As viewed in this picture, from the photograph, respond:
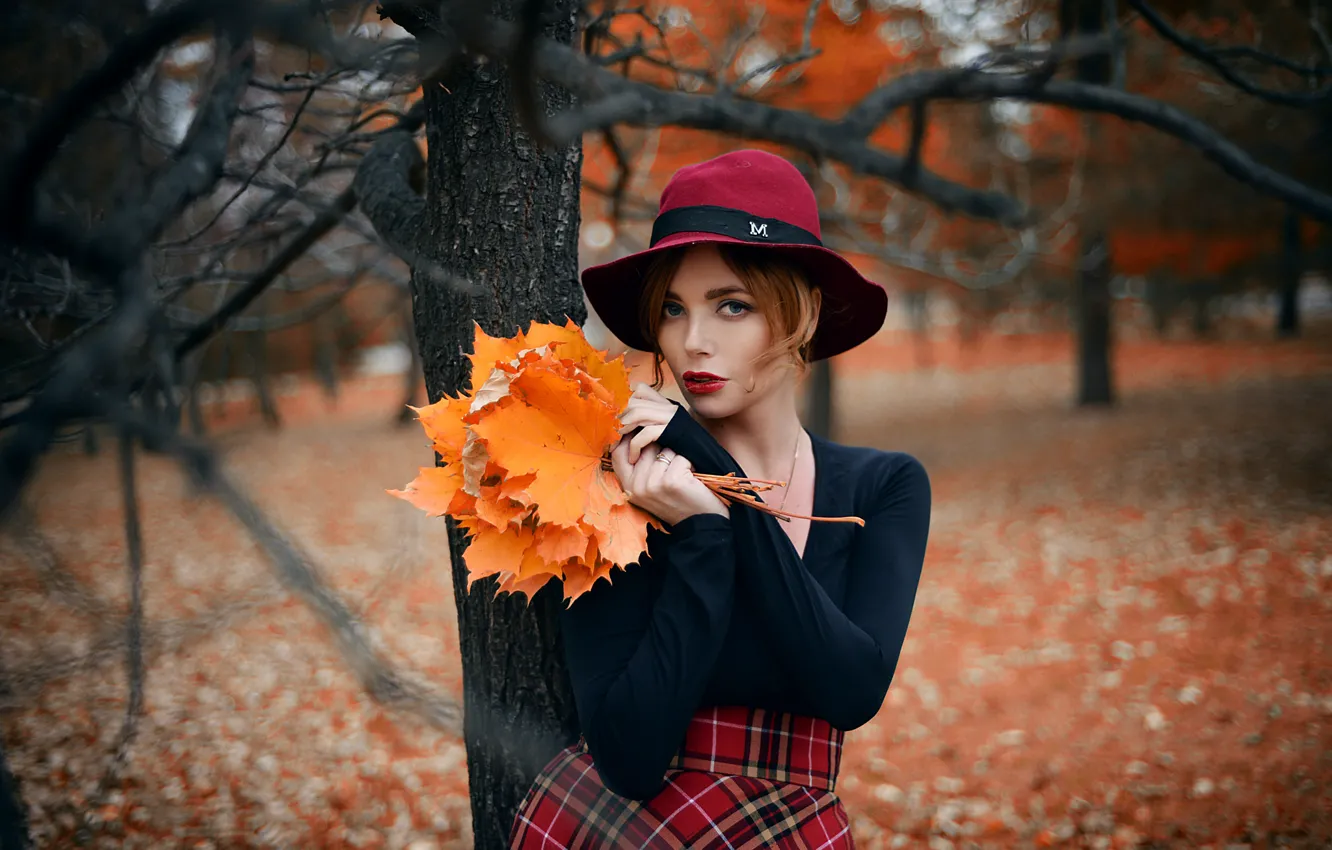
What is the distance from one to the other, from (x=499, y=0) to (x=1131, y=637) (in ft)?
18.0

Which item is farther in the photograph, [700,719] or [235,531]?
[235,531]

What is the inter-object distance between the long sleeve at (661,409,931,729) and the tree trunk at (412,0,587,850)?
51cm

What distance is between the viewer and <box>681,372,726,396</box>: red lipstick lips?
1632 millimetres

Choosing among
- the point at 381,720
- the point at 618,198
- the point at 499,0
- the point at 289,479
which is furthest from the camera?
the point at 289,479

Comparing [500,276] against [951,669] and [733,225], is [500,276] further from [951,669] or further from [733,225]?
[951,669]

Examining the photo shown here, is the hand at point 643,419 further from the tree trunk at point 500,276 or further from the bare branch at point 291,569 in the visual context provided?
the bare branch at point 291,569

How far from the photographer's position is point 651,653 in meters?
1.46

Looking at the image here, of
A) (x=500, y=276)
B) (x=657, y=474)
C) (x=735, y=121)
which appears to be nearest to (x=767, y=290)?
(x=657, y=474)

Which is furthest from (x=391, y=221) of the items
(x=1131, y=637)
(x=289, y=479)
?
(x=289, y=479)

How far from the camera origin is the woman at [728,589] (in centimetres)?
147

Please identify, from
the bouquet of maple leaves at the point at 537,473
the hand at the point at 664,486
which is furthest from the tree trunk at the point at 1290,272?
the bouquet of maple leaves at the point at 537,473

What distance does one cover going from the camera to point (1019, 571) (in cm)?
662

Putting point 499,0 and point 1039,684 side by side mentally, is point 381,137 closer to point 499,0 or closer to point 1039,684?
point 499,0

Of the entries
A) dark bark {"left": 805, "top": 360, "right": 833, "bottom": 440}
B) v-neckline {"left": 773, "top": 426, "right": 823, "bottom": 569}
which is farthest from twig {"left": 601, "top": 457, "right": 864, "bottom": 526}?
dark bark {"left": 805, "top": 360, "right": 833, "bottom": 440}
